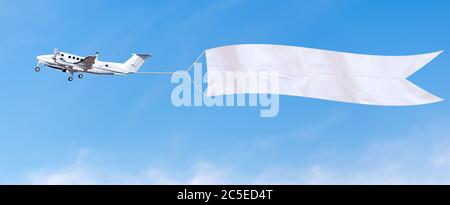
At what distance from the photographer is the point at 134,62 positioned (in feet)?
47.8

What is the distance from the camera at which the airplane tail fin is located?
550 inches

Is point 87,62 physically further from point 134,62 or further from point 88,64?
point 134,62

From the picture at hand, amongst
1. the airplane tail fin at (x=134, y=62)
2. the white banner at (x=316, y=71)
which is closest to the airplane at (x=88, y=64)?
the airplane tail fin at (x=134, y=62)

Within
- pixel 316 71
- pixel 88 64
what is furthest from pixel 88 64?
pixel 316 71

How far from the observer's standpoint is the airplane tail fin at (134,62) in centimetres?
1398

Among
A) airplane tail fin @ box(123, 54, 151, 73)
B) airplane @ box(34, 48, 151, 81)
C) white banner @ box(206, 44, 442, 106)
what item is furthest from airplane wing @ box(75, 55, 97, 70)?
white banner @ box(206, 44, 442, 106)

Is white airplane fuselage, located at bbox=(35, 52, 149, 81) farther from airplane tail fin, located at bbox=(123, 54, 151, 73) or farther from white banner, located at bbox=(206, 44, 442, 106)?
white banner, located at bbox=(206, 44, 442, 106)

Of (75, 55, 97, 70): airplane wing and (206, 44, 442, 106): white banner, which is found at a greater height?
(75, 55, 97, 70): airplane wing

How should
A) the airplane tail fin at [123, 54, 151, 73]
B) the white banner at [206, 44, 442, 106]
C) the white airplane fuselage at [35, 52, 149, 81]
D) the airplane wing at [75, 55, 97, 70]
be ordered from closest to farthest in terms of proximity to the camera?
the white banner at [206, 44, 442, 106], the airplane tail fin at [123, 54, 151, 73], the white airplane fuselage at [35, 52, 149, 81], the airplane wing at [75, 55, 97, 70]

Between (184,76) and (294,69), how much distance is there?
2.45 m

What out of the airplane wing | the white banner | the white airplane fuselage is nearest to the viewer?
the white banner

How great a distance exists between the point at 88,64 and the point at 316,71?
671cm

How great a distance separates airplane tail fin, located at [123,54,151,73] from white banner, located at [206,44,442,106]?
2.18m
